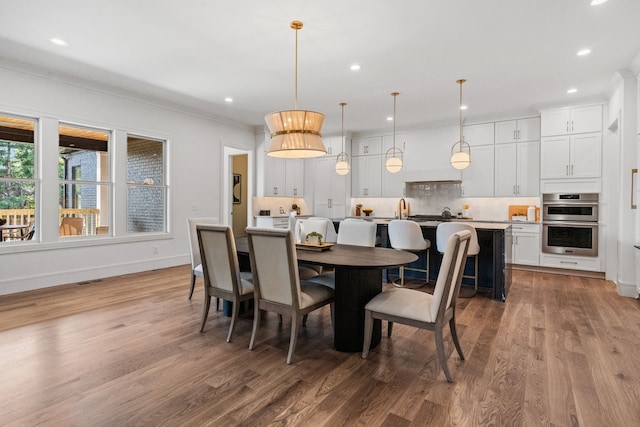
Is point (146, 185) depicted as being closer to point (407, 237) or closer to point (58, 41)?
point (58, 41)

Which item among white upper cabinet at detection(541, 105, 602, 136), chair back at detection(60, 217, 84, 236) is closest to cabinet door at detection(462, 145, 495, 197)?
white upper cabinet at detection(541, 105, 602, 136)

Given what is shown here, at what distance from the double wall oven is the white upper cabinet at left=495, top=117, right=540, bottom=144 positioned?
1.11 m

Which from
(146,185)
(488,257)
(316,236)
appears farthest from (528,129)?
(146,185)

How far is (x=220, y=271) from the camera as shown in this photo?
2.92 m

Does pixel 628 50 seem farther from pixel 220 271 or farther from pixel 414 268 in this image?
pixel 220 271

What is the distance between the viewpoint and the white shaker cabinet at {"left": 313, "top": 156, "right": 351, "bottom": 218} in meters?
7.79

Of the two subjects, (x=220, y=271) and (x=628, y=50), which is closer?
(x=220, y=271)

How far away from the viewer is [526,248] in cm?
584

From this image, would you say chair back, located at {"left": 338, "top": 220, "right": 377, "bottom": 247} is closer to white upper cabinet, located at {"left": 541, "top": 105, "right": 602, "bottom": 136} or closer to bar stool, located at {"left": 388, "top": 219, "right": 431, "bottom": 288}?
bar stool, located at {"left": 388, "top": 219, "right": 431, "bottom": 288}

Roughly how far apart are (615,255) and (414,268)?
2.93m

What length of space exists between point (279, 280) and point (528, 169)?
5415 millimetres

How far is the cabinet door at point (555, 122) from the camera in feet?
18.2

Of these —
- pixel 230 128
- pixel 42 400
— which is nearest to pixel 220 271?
pixel 42 400

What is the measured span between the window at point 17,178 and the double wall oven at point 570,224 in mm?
7363
